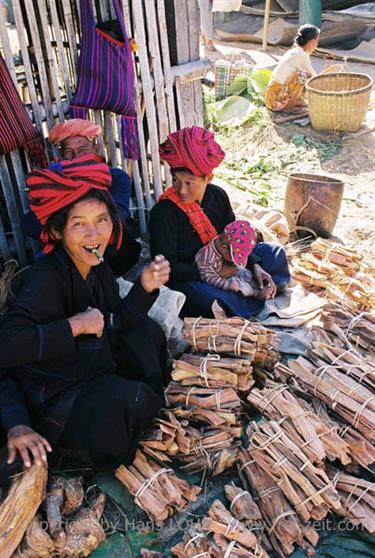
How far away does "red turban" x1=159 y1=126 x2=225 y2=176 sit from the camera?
3.61 meters

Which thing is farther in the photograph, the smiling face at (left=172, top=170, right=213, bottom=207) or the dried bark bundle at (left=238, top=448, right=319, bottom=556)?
the smiling face at (left=172, top=170, right=213, bottom=207)

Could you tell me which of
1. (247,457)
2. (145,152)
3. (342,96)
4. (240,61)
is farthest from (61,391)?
(240,61)

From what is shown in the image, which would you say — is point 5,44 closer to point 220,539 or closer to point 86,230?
point 86,230

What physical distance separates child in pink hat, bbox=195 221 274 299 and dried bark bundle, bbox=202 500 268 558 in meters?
1.71

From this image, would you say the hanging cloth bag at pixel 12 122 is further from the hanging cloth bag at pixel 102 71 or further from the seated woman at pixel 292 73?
the seated woman at pixel 292 73

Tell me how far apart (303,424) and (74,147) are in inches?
84.4

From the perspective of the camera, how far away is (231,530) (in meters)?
2.38

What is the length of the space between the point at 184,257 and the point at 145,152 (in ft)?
3.46

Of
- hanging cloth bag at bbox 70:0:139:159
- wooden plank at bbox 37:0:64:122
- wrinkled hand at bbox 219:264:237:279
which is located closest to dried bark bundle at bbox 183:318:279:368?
wrinkled hand at bbox 219:264:237:279

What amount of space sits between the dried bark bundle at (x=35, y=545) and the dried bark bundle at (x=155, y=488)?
425 mm

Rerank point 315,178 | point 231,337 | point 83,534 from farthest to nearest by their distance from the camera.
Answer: point 315,178 < point 231,337 < point 83,534

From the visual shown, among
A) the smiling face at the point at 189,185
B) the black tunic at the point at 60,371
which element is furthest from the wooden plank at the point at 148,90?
the black tunic at the point at 60,371

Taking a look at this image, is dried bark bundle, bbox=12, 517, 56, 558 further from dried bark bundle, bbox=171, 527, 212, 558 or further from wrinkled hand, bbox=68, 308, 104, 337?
wrinkled hand, bbox=68, 308, 104, 337

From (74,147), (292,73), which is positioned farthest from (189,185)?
(292,73)
